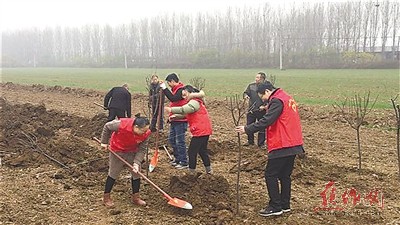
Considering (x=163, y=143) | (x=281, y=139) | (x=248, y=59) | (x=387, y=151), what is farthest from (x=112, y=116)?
(x=248, y=59)

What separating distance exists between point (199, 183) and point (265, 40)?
289ft

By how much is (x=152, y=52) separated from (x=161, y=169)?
10523 centimetres

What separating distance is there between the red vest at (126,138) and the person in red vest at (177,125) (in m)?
1.66

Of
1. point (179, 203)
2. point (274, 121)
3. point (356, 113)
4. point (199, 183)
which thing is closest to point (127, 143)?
point (179, 203)

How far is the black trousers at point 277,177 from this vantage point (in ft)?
18.8

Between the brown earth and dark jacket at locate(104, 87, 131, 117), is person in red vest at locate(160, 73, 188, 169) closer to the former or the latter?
the brown earth

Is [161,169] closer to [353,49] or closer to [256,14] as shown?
[353,49]

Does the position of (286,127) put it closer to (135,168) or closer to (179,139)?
(135,168)

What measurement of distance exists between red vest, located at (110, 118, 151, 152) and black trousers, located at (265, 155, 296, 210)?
5.54 ft

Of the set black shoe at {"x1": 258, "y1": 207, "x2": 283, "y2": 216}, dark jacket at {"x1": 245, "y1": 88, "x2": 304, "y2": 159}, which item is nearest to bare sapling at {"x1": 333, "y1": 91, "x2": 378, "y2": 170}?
dark jacket at {"x1": 245, "y1": 88, "x2": 304, "y2": 159}

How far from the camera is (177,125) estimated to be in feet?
27.5

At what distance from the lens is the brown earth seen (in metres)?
5.94

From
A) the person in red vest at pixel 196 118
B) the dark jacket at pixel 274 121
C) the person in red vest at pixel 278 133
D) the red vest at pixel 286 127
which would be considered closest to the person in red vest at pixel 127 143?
the person in red vest at pixel 196 118

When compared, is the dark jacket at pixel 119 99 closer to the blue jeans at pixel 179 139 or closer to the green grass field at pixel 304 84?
the blue jeans at pixel 179 139
